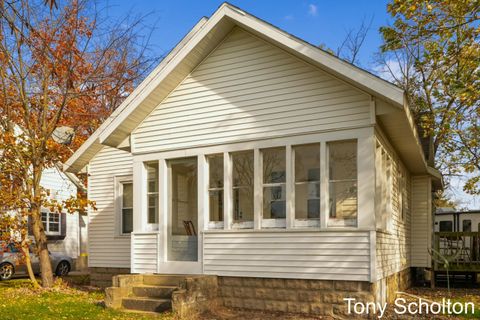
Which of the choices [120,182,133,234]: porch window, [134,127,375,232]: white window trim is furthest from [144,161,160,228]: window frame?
[120,182,133,234]: porch window

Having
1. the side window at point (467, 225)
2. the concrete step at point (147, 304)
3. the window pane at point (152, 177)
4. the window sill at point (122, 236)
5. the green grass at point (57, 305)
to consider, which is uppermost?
the window pane at point (152, 177)

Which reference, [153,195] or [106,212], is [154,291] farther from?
[106,212]

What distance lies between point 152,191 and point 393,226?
5.99 m

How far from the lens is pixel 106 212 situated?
15.1 metres

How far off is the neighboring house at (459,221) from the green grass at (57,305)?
55.1 ft

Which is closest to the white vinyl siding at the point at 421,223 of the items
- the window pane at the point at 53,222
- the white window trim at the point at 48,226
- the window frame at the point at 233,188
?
the window frame at the point at 233,188

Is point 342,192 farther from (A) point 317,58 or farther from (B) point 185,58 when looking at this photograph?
(B) point 185,58

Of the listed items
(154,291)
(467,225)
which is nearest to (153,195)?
(154,291)

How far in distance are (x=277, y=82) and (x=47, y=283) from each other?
29.5ft

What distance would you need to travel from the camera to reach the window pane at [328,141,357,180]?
909 cm

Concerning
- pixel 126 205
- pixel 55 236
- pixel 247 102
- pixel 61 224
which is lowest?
pixel 55 236

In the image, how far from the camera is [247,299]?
9.67 m

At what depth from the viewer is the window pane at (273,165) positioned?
384 inches

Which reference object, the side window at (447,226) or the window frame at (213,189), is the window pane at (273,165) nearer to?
the window frame at (213,189)
